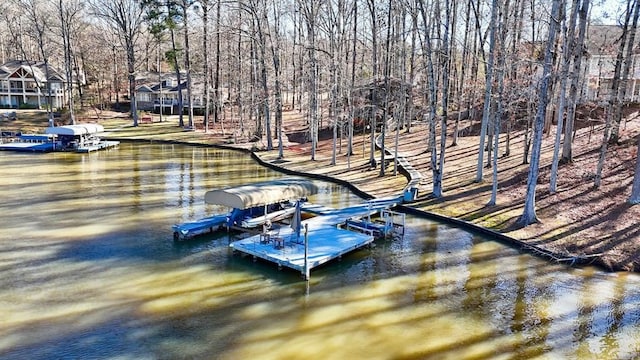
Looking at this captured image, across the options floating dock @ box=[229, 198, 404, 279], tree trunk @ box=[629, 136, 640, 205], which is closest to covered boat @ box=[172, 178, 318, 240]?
floating dock @ box=[229, 198, 404, 279]

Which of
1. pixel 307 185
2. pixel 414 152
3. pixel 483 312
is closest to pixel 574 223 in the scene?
pixel 483 312

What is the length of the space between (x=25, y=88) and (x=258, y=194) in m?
53.9

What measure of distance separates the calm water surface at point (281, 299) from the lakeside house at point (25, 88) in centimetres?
4329

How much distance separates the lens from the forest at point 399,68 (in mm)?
20391

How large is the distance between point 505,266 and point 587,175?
897 centimetres

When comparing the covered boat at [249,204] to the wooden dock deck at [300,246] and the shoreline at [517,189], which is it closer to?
the wooden dock deck at [300,246]

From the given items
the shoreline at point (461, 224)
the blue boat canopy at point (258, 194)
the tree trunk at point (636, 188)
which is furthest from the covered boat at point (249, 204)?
the tree trunk at point (636, 188)

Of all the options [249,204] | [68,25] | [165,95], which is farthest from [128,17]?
[249,204]

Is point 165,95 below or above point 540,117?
above

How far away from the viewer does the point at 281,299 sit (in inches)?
479

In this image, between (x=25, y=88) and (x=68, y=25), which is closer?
(x=68, y=25)

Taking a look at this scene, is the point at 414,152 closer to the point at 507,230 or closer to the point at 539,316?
the point at 507,230

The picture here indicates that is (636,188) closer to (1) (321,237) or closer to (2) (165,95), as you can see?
(1) (321,237)

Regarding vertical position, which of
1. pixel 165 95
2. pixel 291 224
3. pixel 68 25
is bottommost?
pixel 291 224
